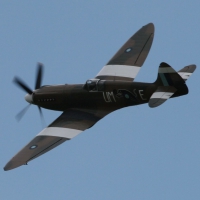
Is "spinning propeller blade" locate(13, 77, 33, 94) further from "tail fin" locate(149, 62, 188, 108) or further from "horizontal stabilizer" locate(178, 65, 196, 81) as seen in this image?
"horizontal stabilizer" locate(178, 65, 196, 81)

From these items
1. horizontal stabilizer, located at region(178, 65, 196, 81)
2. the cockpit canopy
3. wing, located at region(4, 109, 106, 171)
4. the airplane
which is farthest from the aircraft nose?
horizontal stabilizer, located at region(178, 65, 196, 81)

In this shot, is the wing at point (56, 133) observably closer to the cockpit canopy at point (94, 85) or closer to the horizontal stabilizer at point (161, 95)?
the cockpit canopy at point (94, 85)

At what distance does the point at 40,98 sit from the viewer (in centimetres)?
4359

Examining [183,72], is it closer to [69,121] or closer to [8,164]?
[69,121]

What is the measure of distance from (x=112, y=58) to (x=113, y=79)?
2577 mm

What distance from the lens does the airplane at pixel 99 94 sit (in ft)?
128

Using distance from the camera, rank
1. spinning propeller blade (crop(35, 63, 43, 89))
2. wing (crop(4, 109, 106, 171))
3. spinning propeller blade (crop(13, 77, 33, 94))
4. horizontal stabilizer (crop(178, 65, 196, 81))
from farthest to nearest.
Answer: spinning propeller blade (crop(35, 63, 43, 89)) → spinning propeller blade (crop(13, 77, 33, 94)) → horizontal stabilizer (crop(178, 65, 196, 81)) → wing (crop(4, 109, 106, 171))

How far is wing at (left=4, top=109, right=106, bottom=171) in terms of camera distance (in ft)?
125

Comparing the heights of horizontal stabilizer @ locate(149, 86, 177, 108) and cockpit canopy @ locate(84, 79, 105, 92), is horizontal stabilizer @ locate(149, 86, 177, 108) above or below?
below

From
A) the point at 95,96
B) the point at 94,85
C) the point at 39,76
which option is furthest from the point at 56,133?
the point at 39,76

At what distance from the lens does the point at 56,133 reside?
130 feet

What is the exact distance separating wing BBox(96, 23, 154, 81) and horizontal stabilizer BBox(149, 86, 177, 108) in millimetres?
4292

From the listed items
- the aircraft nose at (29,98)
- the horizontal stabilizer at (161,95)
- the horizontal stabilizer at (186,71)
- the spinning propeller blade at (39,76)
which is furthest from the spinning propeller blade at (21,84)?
the horizontal stabilizer at (186,71)

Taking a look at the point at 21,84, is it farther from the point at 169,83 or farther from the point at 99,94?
the point at 169,83
